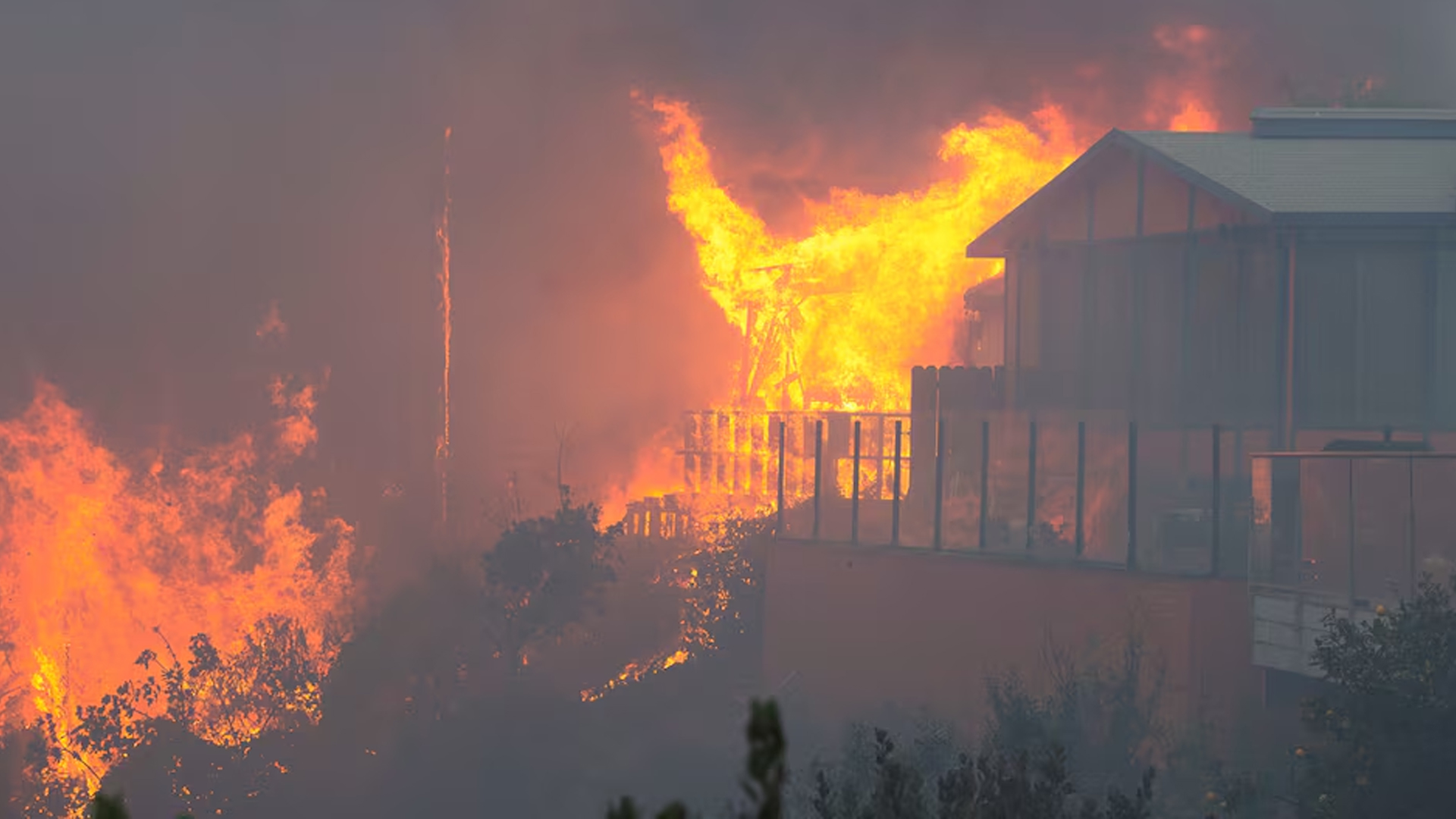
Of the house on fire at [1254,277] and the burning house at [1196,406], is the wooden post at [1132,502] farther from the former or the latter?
the house on fire at [1254,277]

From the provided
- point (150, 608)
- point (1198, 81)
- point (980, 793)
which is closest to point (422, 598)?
point (150, 608)

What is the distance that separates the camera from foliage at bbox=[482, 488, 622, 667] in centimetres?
3750

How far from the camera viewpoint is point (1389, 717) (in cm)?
1969

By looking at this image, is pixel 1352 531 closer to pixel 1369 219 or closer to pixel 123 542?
pixel 1369 219

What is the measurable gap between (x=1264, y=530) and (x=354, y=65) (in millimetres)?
45651

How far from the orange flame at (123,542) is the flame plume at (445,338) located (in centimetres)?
367

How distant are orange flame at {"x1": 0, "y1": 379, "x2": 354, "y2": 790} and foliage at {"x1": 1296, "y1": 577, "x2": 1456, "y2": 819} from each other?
129 ft

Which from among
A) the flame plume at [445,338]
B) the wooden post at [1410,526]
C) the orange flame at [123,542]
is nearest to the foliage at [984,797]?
the wooden post at [1410,526]

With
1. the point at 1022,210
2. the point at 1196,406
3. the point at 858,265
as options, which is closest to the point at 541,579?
the point at 1022,210

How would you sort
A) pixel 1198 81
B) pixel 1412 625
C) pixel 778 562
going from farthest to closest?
pixel 1198 81 < pixel 778 562 < pixel 1412 625

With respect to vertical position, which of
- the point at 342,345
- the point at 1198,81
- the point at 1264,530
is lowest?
the point at 1264,530

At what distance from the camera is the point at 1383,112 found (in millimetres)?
35438

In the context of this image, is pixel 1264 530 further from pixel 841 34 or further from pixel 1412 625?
pixel 841 34

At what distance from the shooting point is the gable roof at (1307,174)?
3131 cm
